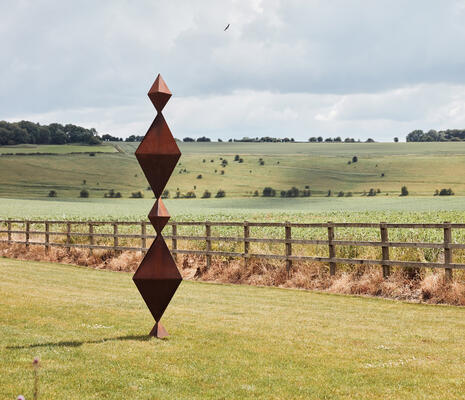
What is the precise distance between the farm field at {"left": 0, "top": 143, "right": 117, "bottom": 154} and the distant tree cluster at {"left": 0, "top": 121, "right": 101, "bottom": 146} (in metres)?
3.52

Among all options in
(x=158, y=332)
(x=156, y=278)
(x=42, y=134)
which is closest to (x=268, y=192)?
(x=42, y=134)

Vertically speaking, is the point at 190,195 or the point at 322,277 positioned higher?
the point at 190,195

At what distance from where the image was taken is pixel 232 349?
9.36m

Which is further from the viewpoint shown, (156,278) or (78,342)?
(156,278)

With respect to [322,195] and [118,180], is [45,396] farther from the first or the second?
[118,180]

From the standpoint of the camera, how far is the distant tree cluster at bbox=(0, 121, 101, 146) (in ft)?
440

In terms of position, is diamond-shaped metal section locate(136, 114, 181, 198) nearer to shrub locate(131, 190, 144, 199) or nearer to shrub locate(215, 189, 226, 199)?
shrub locate(215, 189, 226, 199)

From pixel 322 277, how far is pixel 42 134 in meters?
128

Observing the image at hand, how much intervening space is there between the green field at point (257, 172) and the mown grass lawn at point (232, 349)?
240 feet

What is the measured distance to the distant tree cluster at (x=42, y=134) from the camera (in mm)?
134125

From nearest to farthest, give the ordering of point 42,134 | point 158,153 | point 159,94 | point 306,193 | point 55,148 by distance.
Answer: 1. point 158,153
2. point 159,94
3. point 306,193
4. point 55,148
5. point 42,134

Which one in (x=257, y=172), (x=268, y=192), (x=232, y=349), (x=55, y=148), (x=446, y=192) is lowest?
(x=232, y=349)

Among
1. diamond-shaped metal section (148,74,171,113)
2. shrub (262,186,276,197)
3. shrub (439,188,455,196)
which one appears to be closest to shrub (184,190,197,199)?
shrub (262,186,276,197)

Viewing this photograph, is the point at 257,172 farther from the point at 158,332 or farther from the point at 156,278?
the point at 158,332
